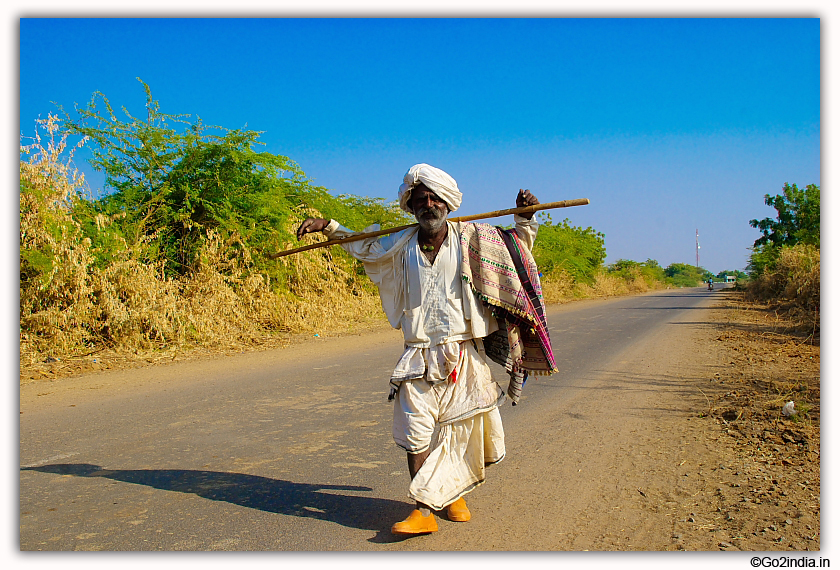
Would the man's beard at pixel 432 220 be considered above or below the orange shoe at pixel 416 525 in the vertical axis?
above

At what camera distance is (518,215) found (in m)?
3.67

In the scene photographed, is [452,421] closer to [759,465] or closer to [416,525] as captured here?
[416,525]

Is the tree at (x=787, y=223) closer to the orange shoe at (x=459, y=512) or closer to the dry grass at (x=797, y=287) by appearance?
the dry grass at (x=797, y=287)

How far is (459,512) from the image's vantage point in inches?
138

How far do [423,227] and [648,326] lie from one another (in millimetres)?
14164

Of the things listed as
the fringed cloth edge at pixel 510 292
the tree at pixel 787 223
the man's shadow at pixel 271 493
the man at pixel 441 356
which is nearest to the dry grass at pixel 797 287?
the tree at pixel 787 223

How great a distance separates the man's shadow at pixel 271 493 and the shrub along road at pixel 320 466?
0.05 feet

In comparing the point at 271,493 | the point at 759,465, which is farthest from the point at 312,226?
the point at 759,465

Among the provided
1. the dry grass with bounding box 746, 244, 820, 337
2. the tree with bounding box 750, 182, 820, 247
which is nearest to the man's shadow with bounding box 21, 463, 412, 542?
the dry grass with bounding box 746, 244, 820, 337

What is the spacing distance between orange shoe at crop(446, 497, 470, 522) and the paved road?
0.15 meters

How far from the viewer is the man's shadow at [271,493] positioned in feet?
11.7

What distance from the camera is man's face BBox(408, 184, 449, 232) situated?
355 centimetres

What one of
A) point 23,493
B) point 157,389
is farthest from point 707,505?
point 157,389

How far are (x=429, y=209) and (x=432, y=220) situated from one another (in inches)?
2.6
